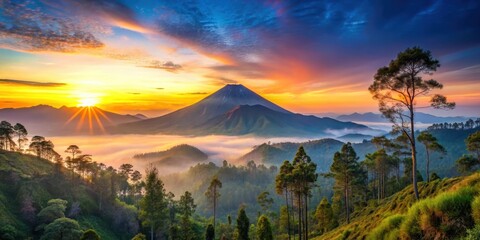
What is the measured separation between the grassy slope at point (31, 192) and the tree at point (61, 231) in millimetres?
4857

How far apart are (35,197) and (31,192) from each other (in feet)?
3.92

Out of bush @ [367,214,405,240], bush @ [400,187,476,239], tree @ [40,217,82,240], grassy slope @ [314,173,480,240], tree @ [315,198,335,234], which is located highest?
bush @ [400,187,476,239]

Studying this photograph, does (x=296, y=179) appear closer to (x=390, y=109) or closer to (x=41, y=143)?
(x=390, y=109)

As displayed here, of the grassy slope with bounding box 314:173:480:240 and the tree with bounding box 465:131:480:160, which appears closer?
the grassy slope with bounding box 314:173:480:240

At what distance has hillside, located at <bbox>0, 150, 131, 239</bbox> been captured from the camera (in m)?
41.4

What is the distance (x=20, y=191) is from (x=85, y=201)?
11.1m

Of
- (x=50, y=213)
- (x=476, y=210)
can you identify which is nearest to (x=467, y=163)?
(x=476, y=210)

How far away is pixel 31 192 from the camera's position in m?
47.2

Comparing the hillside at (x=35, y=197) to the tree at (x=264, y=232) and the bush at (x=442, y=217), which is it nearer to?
the tree at (x=264, y=232)

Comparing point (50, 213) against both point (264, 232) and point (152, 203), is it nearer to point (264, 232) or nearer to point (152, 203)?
point (152, 203)

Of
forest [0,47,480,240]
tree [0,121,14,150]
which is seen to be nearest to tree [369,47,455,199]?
forest [0,47,480,240]

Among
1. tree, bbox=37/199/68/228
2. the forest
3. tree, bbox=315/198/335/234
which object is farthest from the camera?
tree, bbox=37/199/68/228

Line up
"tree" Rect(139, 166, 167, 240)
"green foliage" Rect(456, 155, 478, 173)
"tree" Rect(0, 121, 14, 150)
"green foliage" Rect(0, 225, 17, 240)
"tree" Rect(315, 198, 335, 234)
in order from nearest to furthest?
"green foliage" Rect(0, 225, 17, 240)
"tree" Rect(315, 198, 335, 234)
"tree" Rect(139, 166, 167, 240)
"green foliage" Rect(456, 155, 478, 173)
"tree" Rect(0, 121, 14, 150)

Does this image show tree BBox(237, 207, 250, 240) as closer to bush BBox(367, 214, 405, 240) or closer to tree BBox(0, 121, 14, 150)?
bush BBox(367, 214, 405, 240)
